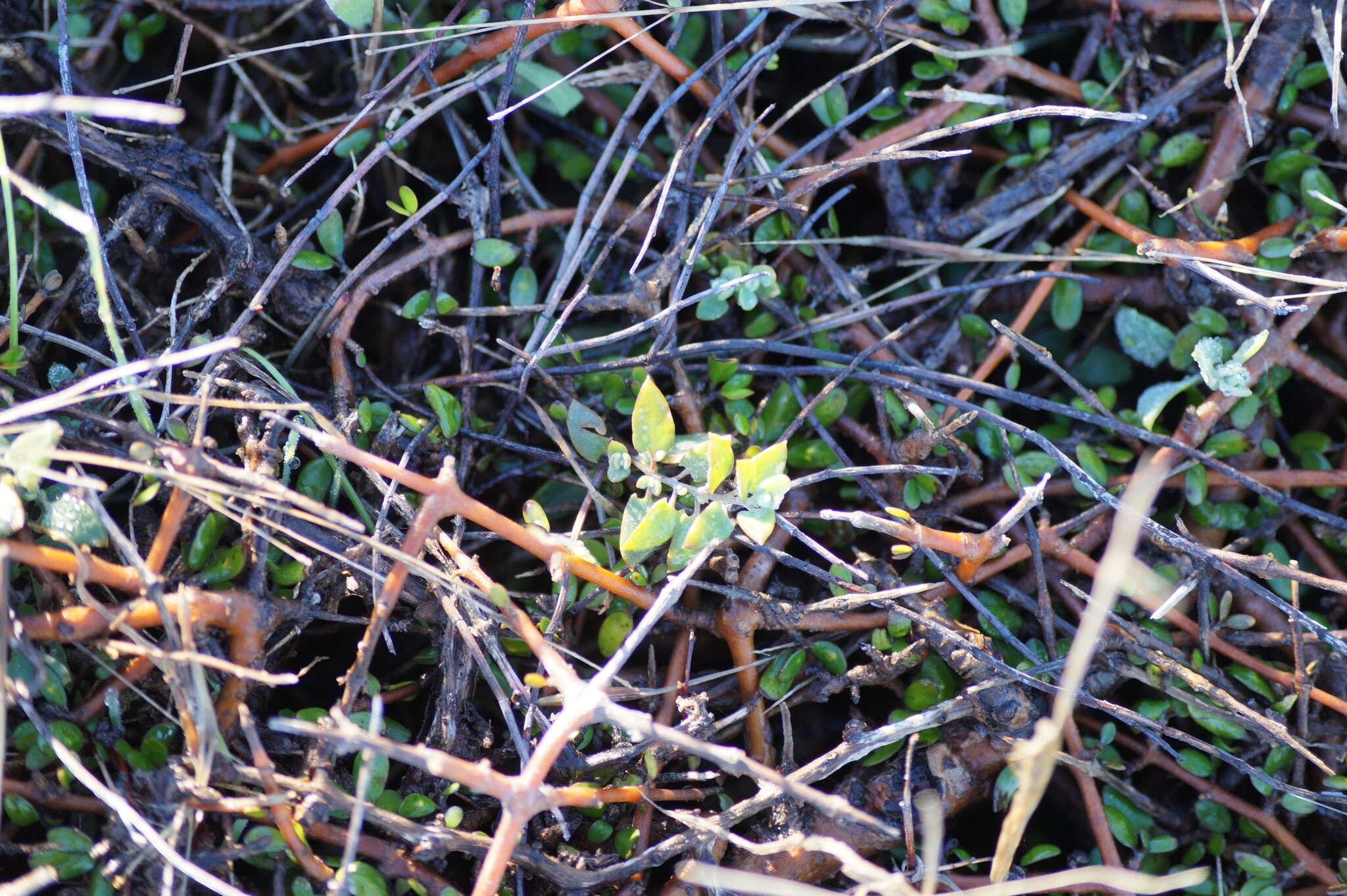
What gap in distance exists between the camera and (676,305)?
4.83ft

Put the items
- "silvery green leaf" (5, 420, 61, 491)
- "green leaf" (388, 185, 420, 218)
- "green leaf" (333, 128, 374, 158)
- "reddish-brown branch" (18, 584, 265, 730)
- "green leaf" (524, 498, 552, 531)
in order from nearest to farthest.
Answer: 1. "silvery green leaf" (5, 420, 61, 491)
2. "reddish-brown branch" (18, 584, 265, 730)
3. "green leaf" (524, 498, 552, 531)
4. "green leaf" (388, 185, 420, 218)
5. "green leaf" (333, 128, 374, 158)

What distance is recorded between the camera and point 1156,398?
1.57m

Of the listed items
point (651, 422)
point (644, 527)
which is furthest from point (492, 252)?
point (644, 527)

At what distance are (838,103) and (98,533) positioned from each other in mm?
1403

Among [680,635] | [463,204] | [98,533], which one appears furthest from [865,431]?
[98,533]

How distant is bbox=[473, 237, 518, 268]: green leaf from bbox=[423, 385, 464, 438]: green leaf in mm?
246

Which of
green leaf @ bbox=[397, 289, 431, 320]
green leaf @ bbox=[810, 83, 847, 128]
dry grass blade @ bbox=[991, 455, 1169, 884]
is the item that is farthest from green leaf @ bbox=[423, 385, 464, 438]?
dry grass blade @ bbox=[991, 455, 1169, 884]

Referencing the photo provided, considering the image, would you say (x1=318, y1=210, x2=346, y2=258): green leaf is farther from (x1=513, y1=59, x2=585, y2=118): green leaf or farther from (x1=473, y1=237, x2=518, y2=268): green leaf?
(x1=513, y1=59, x2=585, y2=118): green leaf

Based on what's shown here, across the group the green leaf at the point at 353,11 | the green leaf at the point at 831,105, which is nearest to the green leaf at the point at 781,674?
the green leaf at the point at 831,105

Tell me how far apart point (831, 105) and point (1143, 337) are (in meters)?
0.72

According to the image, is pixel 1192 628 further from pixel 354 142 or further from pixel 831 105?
pixel 354 142

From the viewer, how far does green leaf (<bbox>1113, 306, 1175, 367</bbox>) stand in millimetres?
1675

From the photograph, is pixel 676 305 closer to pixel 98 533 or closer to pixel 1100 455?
pixel 1100 455

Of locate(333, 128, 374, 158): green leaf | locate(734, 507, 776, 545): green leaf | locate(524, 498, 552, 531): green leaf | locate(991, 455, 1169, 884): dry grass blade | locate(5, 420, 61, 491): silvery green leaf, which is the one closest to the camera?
locate(991, 455, 1169, 884): dry grass blade
